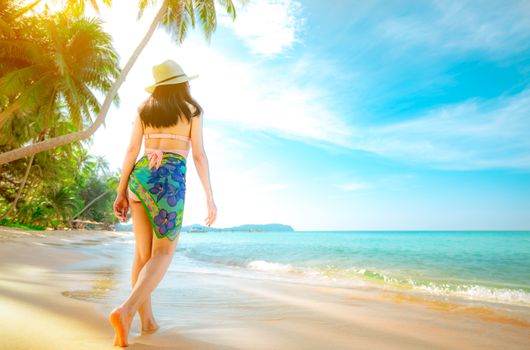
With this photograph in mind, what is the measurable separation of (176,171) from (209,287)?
3.34 meters

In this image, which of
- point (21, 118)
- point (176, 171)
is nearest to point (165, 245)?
point (176, 171)

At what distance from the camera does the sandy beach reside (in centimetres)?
193

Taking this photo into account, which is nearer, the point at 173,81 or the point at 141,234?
the point at 141,234

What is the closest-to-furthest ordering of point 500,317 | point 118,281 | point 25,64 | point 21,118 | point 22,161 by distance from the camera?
1. point 500,317
2. point 118,281
3. point 25,64
4. point 21,118
5. point 22,161

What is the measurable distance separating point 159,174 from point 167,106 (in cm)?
49

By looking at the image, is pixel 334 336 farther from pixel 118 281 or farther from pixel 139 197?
pixel 118 281

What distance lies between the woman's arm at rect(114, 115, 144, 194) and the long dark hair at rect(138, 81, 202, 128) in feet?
0.26

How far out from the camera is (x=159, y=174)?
204 centimetres

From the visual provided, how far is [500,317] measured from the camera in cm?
396

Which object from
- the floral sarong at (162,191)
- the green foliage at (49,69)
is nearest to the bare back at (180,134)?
the floral sarong at (162,191)

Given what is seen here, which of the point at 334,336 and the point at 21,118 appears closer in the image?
the point at 334,336

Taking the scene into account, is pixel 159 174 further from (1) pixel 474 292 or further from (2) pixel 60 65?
(2) pixel 60 65

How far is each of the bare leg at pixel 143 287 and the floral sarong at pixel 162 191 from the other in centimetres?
8

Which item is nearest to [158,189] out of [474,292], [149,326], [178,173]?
[178,173]
